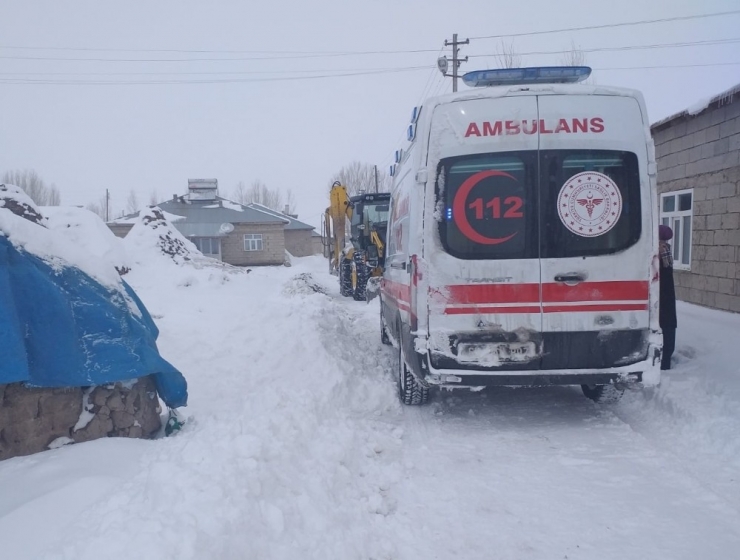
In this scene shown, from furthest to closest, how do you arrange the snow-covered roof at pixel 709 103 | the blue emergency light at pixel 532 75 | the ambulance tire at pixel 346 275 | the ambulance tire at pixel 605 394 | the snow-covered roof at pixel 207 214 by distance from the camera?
1. the snow-covered roof at pixel 207 214
2. the ambulance tire at pixel 346 275
3. the snow-covered roof at pixel 709 103
4. the ambulance tire at pixel 605 394
5. the blue emergency light at pixel 532 75

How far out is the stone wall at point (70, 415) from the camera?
3816 millimetres

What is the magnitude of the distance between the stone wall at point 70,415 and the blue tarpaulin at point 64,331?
0.14m

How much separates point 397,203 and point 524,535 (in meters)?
4.64

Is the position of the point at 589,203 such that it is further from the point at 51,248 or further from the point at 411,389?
the point at 51,248

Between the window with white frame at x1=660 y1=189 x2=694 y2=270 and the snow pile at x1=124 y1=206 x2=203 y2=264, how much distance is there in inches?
525

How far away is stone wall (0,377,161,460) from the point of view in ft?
12.5

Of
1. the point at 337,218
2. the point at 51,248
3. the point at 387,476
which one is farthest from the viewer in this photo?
the point at 337,218

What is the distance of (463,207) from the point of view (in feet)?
17.1

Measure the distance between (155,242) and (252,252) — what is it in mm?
27500

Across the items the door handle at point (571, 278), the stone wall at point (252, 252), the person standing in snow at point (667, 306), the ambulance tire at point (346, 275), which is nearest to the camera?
the door handle at point (571, 278)

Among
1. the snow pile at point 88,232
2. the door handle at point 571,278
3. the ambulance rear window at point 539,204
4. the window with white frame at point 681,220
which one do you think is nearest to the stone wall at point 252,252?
the snow pile at point 88,232

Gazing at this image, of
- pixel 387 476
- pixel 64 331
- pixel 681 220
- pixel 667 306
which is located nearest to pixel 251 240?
pixel 681 220

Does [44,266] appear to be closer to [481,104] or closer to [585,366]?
[481,104]

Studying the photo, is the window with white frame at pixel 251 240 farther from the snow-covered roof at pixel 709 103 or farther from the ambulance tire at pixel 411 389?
the ambulance tire at pixel 411 389
